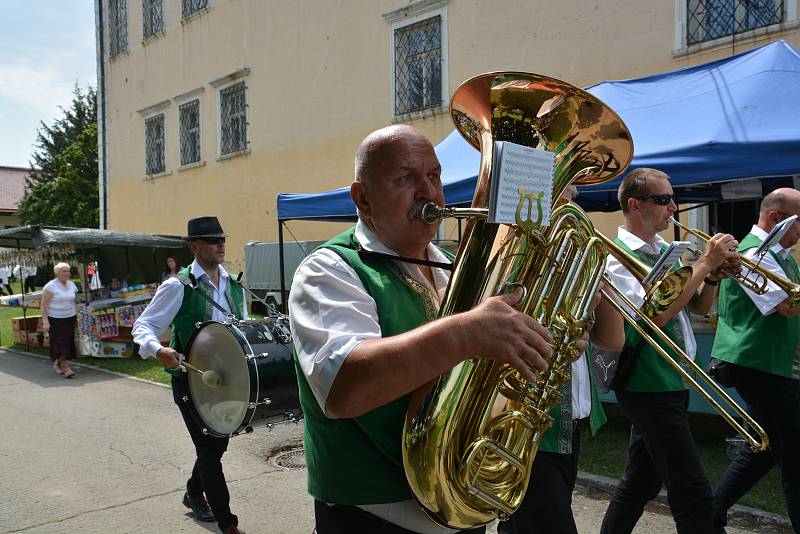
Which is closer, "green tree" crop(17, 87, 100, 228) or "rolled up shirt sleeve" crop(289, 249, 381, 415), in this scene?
"rolled up shirt sleeve" crop(289, 249, 381, 415)

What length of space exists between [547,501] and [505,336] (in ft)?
4.47

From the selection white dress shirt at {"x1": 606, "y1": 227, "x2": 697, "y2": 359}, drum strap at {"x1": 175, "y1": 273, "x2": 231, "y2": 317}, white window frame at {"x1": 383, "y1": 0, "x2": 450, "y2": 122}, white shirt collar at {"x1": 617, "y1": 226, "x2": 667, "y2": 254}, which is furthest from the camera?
white window frame at {"x1": 383, "y1": 0, "x2": 450, "y2": 122}

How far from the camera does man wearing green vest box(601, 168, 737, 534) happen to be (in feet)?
9.87

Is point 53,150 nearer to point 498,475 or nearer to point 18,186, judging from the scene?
point 18,186

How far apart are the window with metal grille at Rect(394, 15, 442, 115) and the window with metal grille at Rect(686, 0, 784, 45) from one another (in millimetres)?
4677

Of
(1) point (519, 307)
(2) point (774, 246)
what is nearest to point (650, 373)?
(2) point (774, 246)

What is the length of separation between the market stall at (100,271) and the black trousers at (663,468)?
9.56 m

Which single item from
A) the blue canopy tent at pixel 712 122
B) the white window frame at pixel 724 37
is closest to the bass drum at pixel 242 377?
the blue canopy tent at pixel 712 122

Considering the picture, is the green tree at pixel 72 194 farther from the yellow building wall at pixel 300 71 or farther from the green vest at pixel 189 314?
the green vest at pixel 189 314

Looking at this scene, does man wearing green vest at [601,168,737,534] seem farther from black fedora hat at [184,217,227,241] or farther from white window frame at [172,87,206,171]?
white window frame at [172,87,206,171]

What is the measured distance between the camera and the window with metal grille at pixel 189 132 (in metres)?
19.0

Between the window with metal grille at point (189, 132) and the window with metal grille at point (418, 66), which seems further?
the window with metal grille at point (189, 132)

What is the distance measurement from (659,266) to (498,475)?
1.43 metres

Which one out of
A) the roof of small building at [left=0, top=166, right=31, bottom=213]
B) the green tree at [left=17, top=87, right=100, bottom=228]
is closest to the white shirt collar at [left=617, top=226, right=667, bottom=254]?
the green tree at [left=17, top=87, right=100, bottom=228]
